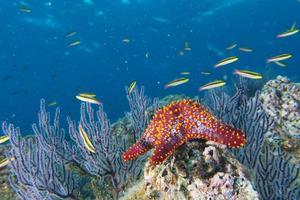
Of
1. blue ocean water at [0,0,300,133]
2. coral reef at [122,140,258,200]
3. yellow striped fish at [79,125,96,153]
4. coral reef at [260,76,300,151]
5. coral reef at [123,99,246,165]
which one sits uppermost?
coral reef at [123,99,246,165]

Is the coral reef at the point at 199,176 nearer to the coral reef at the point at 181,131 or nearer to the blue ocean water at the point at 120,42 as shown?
the coral reef at the point at 181,131

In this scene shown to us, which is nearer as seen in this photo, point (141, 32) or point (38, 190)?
point (38, 190)

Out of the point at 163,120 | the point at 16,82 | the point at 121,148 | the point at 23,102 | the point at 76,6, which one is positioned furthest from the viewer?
the point at 23,102

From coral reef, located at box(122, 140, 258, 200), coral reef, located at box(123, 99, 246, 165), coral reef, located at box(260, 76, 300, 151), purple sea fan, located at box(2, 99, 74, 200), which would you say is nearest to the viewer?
coral reef, located at box(122, 140, 258, 200)

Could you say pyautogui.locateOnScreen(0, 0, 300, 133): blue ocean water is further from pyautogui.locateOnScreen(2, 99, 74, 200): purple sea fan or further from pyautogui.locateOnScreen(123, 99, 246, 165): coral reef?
pyautogui.locateOnScreen(123, 99, 246, 165): coral reef

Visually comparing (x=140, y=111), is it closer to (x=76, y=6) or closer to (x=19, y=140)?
(x=19, y=140)

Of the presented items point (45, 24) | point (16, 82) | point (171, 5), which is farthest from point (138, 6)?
point (16, 82)

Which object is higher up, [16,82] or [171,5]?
[171,5]

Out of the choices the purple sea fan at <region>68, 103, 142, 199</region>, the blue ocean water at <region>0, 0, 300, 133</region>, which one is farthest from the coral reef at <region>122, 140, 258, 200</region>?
the blue ocean water at <region>0, 0, 300, 133</region>

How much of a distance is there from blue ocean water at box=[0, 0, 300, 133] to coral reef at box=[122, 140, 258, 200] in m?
24.0

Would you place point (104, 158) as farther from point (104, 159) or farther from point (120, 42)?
point (120, 42)

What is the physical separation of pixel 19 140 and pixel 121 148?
2.13m

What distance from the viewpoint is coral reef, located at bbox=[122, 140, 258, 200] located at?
369cm

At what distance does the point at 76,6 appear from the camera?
Result: 32.5 metres
